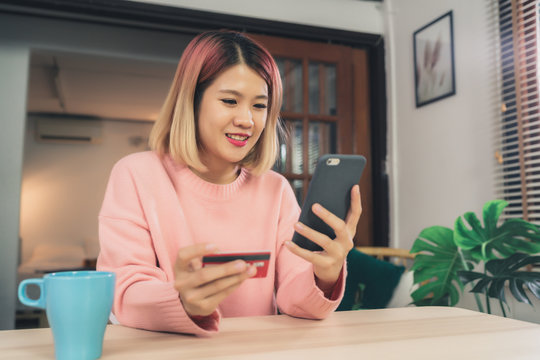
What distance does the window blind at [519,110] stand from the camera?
1.79 meters

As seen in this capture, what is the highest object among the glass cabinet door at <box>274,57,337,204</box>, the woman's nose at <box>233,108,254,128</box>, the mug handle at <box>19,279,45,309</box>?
the glass cabinet door at <box>274,57,337,204</box>

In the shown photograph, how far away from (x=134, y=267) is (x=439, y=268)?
1.33 metres

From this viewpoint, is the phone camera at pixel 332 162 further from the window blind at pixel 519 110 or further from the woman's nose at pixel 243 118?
the window blind at pixel 519 110

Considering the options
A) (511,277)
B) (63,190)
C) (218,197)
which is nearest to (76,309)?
(218,197)

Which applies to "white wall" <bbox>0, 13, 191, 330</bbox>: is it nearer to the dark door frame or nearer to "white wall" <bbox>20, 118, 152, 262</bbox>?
the dark door frame

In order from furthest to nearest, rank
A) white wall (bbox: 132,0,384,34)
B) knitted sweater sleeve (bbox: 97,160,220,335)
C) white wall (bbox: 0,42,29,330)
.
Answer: white wall (bbox: 0,42,29,330) < white wall (bbox: 132,0,384,34) < knitted sweater sleeve (bbox: 97,160,220,335)

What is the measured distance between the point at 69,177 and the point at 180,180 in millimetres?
5537

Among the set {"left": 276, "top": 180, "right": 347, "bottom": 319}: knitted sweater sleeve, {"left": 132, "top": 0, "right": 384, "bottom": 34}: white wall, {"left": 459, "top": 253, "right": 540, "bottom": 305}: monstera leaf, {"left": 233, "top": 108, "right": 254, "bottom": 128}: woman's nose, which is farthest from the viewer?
{"left": 132, "top": 0, "right": 384, "bottom": 34}: white wall

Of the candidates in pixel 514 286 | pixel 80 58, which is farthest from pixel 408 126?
pixel 80 58

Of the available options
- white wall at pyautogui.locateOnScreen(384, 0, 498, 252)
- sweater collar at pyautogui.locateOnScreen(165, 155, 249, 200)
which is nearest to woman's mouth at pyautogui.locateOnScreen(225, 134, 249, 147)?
sweater collar at pyautogui.locateOnScreen(165, 155, 249, 200)

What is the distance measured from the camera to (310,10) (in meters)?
2.82

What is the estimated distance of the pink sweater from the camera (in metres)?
0.71

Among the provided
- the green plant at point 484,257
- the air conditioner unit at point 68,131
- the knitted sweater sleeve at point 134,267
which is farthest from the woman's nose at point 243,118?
the air conditioner unit at point 68,131

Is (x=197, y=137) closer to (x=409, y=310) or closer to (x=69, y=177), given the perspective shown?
(x=409, y=310)
